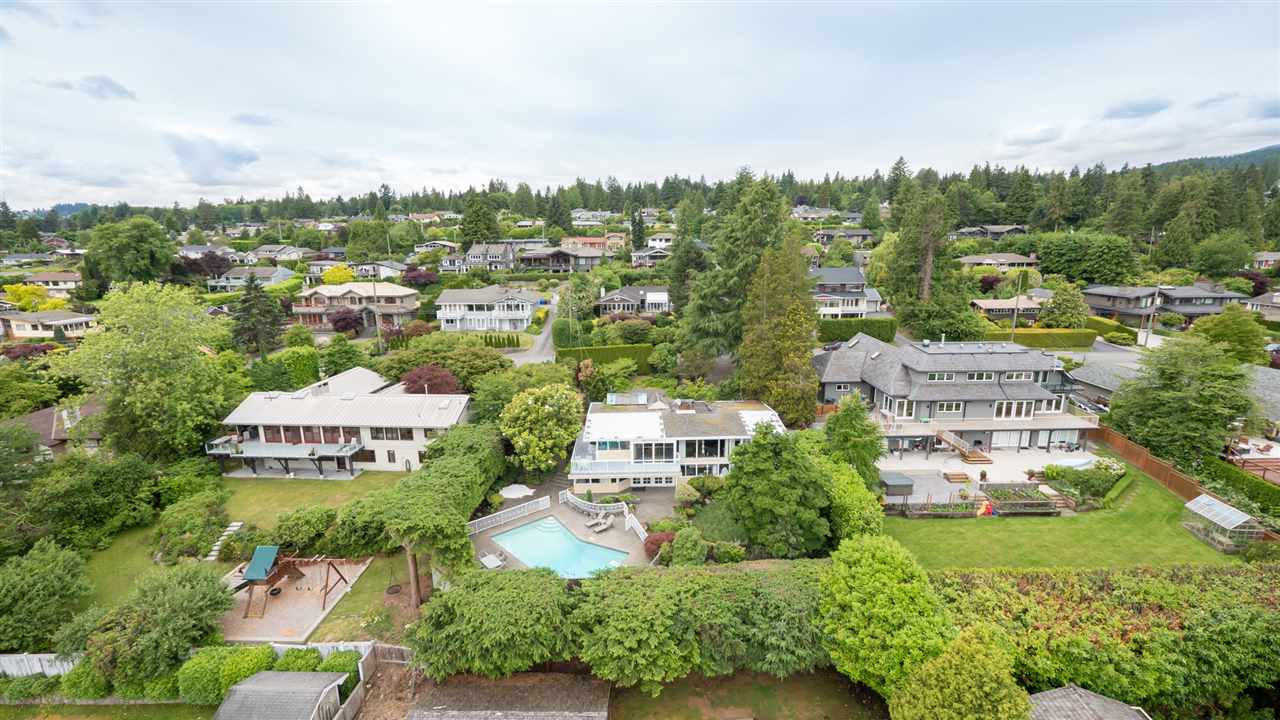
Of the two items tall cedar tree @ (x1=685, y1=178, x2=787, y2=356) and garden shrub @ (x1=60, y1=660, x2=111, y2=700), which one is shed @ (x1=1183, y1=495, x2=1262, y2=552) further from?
garden shrub @ (x1=60, y1=660, x2=111, y2=700)

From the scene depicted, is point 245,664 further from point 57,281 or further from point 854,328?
point 57,281

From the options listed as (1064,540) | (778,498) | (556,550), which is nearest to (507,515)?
(556,550)

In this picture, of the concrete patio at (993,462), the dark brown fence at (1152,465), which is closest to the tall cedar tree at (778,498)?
the concrete patio at (993,462)

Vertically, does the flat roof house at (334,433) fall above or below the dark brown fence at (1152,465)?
above

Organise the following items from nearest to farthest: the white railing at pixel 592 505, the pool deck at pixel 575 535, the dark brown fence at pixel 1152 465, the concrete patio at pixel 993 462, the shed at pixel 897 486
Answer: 1. the pool deck at pixel 575 535
2. the white railing at pixel 592 505
3. the shed at pixel 897 486
4. the dark brown fence at pixel 1152 465
5. the concrete patio at pixel 993 462

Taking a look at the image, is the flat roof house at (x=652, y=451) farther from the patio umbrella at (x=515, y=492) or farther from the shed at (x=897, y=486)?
the shed at (x=897, y=486)

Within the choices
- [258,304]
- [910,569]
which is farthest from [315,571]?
[258,304]

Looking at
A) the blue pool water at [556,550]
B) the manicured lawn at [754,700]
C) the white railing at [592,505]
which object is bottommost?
the manicured lawn at [754,700]
